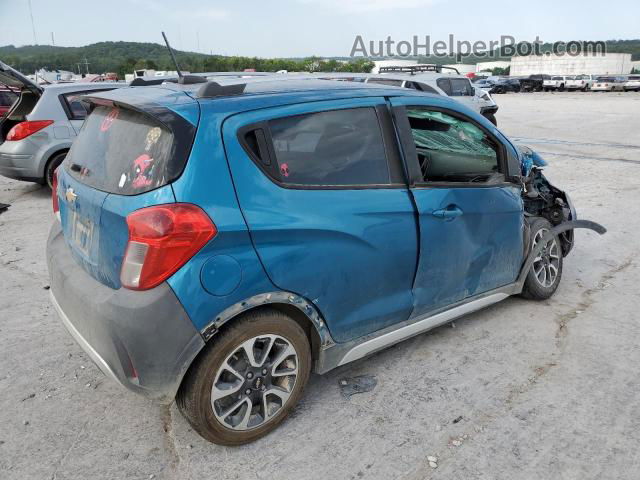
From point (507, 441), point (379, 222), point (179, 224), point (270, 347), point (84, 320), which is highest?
point (179, 224)

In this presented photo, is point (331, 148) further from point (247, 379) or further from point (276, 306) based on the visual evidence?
point (247, 379)

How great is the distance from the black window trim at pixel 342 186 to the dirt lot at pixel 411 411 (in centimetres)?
117

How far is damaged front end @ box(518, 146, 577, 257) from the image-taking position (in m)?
4.23

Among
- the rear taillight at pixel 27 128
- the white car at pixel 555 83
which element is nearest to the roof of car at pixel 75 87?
the rear taillight at pixel 27 128

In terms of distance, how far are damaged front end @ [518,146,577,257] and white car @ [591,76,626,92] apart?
44.2 metres

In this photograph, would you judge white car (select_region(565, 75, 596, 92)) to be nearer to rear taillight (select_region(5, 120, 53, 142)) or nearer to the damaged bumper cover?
rear taillight (select_region(5, 120, 53, 142))

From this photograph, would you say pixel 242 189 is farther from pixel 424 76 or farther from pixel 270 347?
pixel 424 76

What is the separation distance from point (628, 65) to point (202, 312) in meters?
109

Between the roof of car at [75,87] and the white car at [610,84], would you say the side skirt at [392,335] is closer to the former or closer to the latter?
the roof of car at [75,87]

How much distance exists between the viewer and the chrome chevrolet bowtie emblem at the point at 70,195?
265cm

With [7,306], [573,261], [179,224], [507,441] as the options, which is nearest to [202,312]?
[179,224]

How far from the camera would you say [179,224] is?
2.12m

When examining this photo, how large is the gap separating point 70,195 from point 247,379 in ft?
4.32

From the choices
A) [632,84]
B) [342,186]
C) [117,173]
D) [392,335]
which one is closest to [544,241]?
[392,335]
